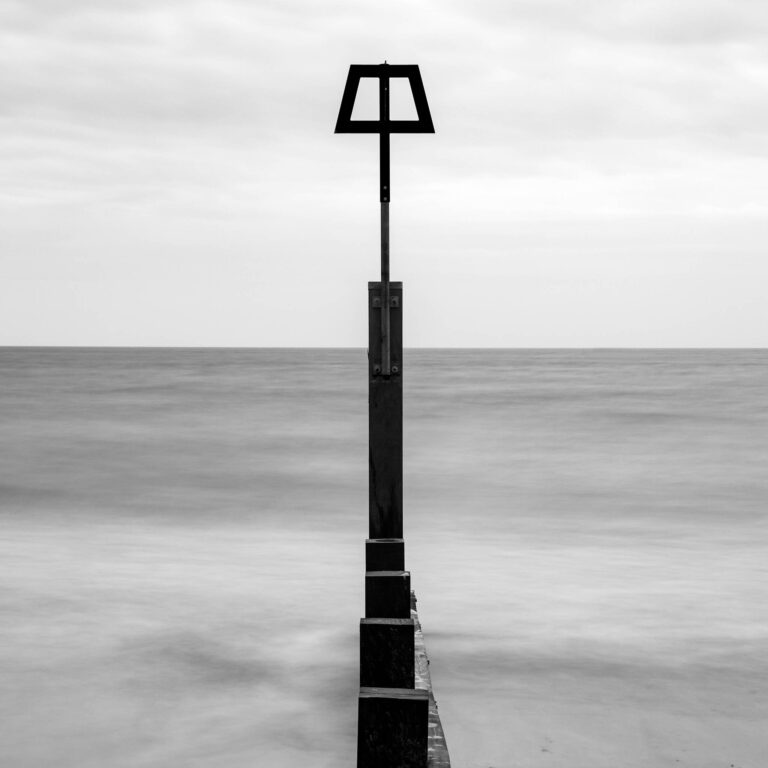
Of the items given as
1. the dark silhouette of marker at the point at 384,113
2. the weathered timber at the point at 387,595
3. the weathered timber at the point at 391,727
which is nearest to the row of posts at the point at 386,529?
the weathered timber at the point at 387,595

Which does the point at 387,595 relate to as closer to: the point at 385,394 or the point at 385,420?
the point at 385,420

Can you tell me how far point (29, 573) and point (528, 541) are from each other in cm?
603

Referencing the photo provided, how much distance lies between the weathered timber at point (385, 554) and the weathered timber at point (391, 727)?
1.70 meters

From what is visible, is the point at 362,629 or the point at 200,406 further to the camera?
the point at 200,406

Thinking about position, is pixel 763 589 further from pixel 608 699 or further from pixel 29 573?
pixel 29 573

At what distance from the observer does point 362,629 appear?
441cm

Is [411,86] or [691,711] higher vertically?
[411,86]

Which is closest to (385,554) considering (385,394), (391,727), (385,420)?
(385,420)

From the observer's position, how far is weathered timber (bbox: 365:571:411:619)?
5.15m

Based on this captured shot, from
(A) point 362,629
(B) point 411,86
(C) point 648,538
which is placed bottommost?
(C) point 648,538

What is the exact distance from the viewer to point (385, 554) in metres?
5.39

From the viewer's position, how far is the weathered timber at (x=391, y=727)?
363 cm

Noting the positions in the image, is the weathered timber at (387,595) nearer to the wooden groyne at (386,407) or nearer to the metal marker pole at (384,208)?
the wooden groyne at (386,407)

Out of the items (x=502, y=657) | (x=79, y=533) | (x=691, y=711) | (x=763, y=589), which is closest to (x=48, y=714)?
(x=502, y=657)
